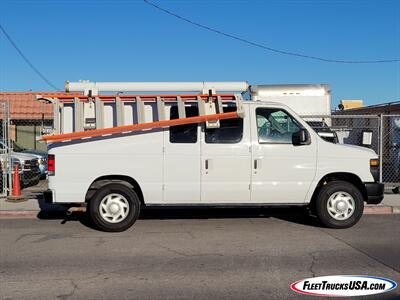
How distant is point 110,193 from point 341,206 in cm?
390

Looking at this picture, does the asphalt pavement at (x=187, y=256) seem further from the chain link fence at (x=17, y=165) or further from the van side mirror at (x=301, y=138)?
the chain link fence at (x=17, y=165)

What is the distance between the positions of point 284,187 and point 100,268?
364 centimetres

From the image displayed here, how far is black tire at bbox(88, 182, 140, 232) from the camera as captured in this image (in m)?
8.32

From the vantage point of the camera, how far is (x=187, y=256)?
6859 mm

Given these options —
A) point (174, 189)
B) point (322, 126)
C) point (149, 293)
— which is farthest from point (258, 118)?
point (322, 126)

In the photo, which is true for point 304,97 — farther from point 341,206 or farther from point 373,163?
point 341,206

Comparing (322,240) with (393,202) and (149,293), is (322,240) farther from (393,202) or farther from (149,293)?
(393,202)

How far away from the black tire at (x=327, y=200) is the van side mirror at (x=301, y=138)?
86 cm

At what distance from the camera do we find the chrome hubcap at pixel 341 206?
8.69 meters

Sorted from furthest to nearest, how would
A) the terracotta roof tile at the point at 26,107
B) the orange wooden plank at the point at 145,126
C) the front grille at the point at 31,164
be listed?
the terracotta roof tile at the point at 26,107, the front grille at the point at 31,164, the orange wooden plank at the point at 145,126
